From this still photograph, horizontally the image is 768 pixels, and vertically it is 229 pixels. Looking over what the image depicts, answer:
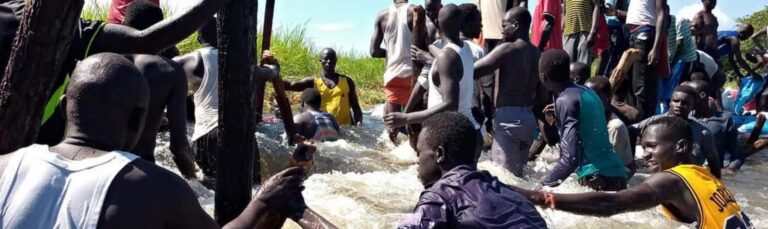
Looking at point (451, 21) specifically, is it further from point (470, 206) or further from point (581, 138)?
point (470, 206)

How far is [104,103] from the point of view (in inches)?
96.6

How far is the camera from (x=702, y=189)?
3770 millimetres

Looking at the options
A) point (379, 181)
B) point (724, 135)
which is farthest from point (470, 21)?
point (724, 135)

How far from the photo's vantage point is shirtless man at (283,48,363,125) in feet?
34.1

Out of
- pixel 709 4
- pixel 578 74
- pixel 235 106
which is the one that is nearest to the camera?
pixel 235 106

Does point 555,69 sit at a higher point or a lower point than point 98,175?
lower

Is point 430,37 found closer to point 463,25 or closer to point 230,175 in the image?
point 463,25

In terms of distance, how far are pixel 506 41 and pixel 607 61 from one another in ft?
12.2

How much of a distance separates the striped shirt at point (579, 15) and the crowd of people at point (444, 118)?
2 centimetres

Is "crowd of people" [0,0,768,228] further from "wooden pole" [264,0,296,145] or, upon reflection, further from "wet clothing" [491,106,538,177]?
"wooden pole" [264,0,296,145]

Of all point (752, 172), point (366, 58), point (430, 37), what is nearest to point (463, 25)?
point (430, 37)

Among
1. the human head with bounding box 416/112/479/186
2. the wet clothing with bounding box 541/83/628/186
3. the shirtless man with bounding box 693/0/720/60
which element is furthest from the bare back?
the shirtless man with bounding box 693/0/720/60

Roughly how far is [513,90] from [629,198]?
8.37 ft

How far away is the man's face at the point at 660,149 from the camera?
4.08m
